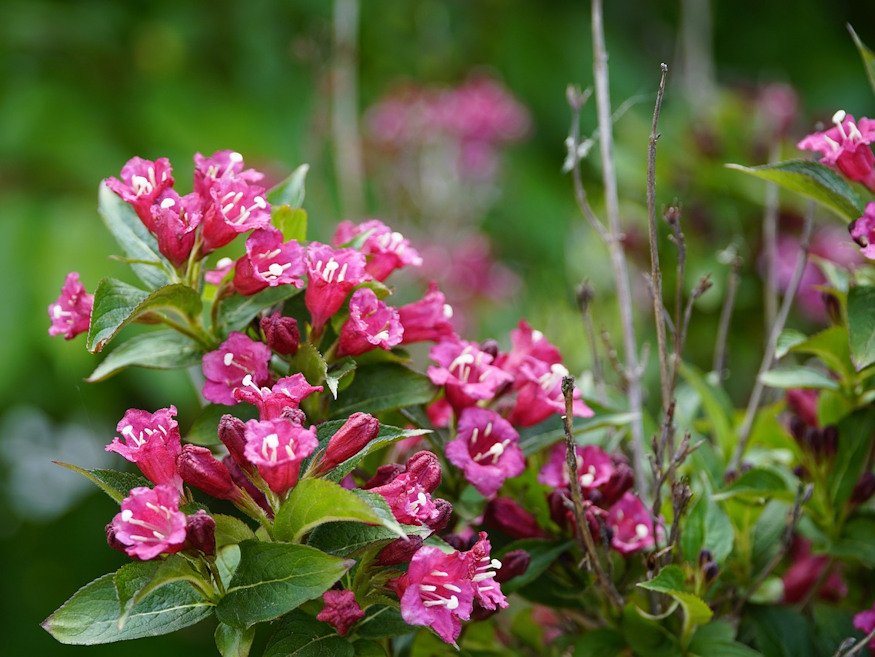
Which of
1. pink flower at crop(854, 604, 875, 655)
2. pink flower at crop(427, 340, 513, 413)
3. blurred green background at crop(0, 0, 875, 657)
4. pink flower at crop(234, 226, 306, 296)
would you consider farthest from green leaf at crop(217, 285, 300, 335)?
blurred green background at crop(0, 0, 875, 657)

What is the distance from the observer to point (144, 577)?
0.56 metres

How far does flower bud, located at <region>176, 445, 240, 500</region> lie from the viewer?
1.90 feet

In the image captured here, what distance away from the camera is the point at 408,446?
2.50ft

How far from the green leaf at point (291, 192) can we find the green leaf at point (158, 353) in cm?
14

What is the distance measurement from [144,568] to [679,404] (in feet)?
1.89

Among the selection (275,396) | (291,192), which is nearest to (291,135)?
(291,192)

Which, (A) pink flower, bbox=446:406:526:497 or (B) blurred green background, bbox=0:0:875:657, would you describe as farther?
(B) blurred green background, bbox=0:0:875:657

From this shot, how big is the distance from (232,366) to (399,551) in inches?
7.2

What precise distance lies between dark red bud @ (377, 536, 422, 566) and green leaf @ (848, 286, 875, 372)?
13.4 inches

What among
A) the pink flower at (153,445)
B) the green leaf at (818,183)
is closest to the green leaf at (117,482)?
the pink flower at (153,445)

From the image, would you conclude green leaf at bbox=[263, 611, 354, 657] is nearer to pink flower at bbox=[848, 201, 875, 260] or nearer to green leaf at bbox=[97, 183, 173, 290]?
green leaf at bbox=[97, 183, 173, 290]

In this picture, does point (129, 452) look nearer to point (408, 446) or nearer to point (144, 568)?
point (144, 568)

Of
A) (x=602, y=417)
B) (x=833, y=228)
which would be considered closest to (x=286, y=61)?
(x=833, y=228)

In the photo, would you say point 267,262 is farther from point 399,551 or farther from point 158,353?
point 399,551
